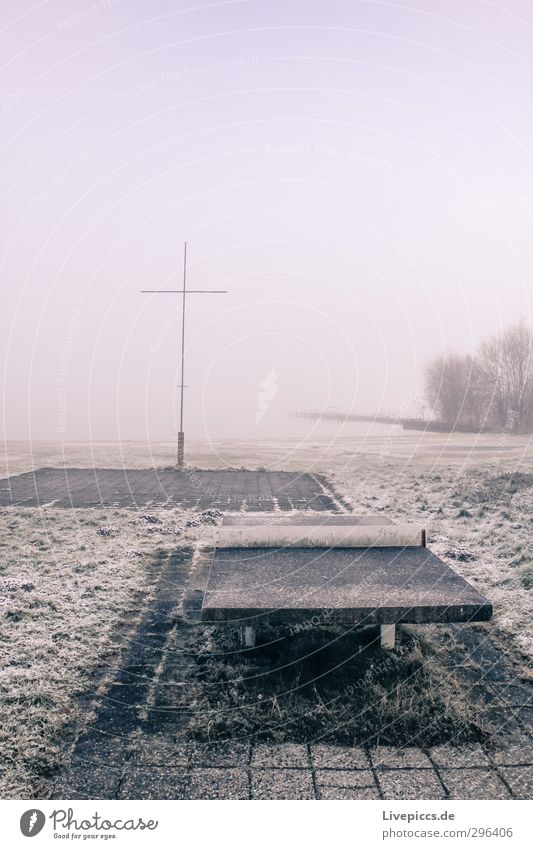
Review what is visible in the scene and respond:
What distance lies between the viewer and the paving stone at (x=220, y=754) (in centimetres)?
415

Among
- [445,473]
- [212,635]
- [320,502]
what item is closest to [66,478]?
[320,502]

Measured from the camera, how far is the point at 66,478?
20.1 metres

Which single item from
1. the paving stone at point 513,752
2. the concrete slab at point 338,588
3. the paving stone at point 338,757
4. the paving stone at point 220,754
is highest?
the concrete slab at point 338,588

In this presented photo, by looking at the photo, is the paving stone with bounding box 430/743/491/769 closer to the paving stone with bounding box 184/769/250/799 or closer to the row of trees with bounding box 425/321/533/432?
the paving stone with bounding box 184/769/250/799

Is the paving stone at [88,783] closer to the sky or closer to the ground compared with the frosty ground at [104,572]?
closer to the ground

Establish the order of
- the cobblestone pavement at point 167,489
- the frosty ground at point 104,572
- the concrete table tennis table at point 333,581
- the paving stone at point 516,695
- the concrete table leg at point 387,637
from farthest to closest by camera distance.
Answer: the cobblestone pavement at point 167,489
the concrete table leg at point 387,637
the concrete table tennis table at point 333,581
the paving stone at point 516,695
the frosty ground at point 104,572

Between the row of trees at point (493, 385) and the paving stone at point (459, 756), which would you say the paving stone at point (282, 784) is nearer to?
the paving stone at point (459, 756)

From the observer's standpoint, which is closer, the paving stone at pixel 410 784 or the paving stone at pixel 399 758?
the paving stone at pixel 410 784

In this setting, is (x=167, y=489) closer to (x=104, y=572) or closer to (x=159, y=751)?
(x=104, y=572)

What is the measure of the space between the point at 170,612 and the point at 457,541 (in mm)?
5751

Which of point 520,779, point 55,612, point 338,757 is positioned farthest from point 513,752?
point 55,612

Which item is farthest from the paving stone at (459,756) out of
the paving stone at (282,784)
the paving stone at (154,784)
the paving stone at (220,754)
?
the paving stone at (154,784)

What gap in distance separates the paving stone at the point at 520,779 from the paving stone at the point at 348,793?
0.93 m
